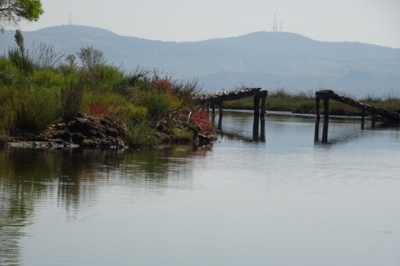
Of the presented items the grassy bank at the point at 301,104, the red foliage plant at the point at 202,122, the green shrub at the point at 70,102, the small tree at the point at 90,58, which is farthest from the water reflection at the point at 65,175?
the grassy bank at the point at 301,104

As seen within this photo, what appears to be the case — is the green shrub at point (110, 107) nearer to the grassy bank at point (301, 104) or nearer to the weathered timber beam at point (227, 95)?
the weathered timber beam at point (227, 95)

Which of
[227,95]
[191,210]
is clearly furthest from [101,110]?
[227,95]

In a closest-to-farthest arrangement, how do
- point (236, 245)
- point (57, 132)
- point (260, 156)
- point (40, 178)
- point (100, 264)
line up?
point (100, 264) → point (236, 245) → point (40, 178) → point (57, 132) → point (260, 156)

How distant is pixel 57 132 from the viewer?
24.1m

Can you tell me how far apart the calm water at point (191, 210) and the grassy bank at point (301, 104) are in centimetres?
4474

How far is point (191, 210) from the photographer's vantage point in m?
14.1

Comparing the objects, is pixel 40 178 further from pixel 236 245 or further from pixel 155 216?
pixel 236 245

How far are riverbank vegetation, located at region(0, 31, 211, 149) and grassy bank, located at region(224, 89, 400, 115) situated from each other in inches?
1362

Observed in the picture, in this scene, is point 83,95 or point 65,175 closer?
point 65,175

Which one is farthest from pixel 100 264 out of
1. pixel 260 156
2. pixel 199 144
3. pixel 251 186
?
pixel 199 144

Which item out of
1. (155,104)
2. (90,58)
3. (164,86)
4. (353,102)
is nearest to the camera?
(155,104)

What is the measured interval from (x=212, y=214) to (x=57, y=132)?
11.0 m

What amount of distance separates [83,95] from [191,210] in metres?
11.7

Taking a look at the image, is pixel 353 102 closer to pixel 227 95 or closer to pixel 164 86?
pixel 227 95
